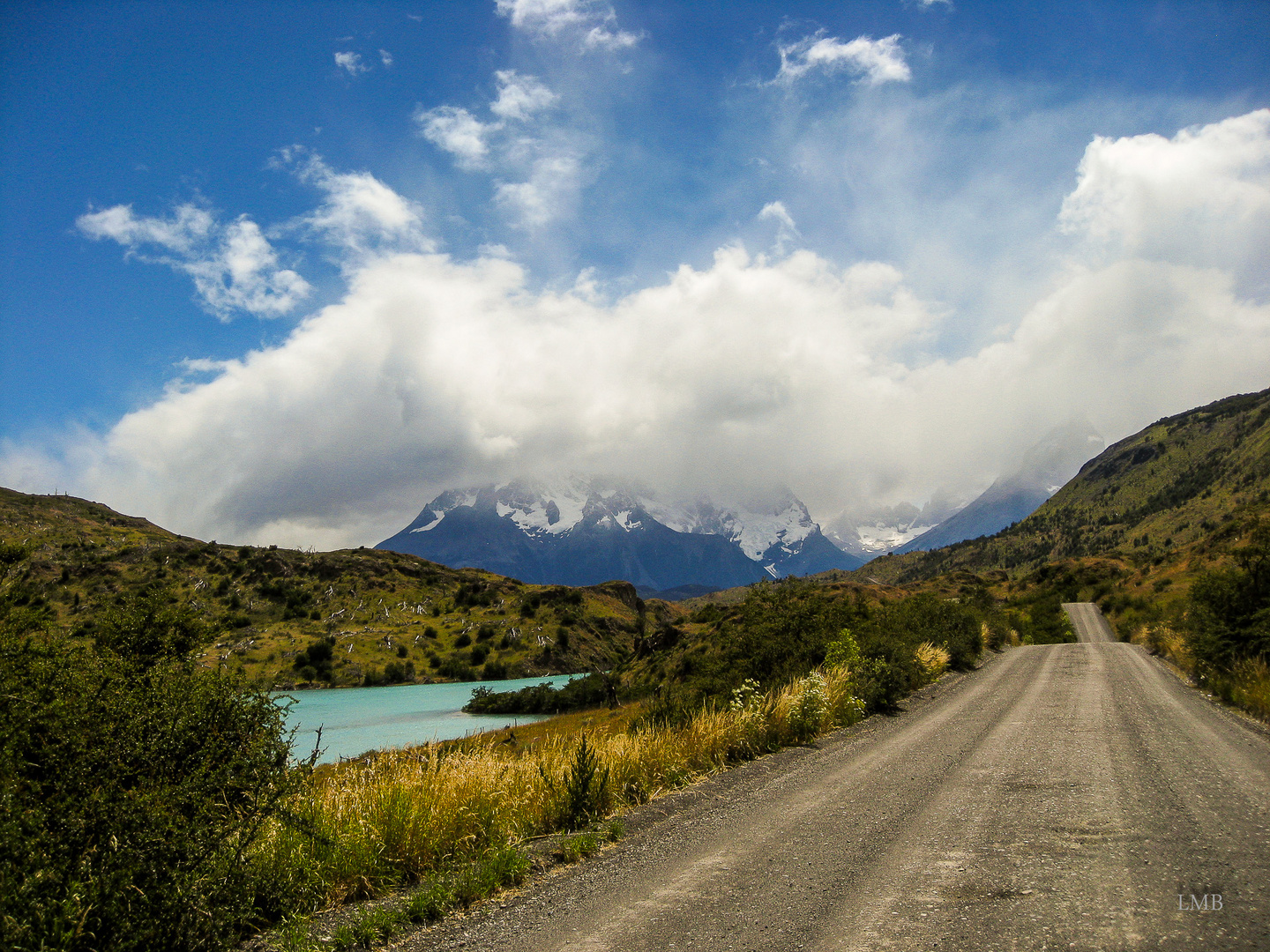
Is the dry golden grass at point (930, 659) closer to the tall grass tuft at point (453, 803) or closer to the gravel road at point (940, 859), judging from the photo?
the gravel road at point (940, 859)

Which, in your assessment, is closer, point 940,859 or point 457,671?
point 940,859

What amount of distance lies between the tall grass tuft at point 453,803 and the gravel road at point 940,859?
665 millimetres

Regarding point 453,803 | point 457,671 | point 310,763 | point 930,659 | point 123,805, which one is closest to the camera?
point 123,805

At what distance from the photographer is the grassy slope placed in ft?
247

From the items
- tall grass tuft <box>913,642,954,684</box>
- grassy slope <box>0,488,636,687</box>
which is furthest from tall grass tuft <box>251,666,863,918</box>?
grassy slope <box>0,488,636,687</box>

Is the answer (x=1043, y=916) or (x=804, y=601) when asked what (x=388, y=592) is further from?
(x=1043, y=916)

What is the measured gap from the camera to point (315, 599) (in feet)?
303

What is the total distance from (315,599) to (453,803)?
3856 inches

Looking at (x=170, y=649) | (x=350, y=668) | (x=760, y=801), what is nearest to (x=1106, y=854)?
(x=760, y=801)

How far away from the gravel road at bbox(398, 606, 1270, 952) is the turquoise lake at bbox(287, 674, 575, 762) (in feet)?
90.3

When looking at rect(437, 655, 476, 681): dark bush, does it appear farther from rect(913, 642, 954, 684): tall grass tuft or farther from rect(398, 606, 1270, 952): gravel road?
rect(398, 606, 1270, 952): gravel road

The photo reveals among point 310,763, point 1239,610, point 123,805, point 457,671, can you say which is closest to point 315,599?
point 457,671

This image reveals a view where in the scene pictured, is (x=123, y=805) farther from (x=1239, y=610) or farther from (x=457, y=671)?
(x=457, y=671)

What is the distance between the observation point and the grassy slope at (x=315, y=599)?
7531 centimetres
